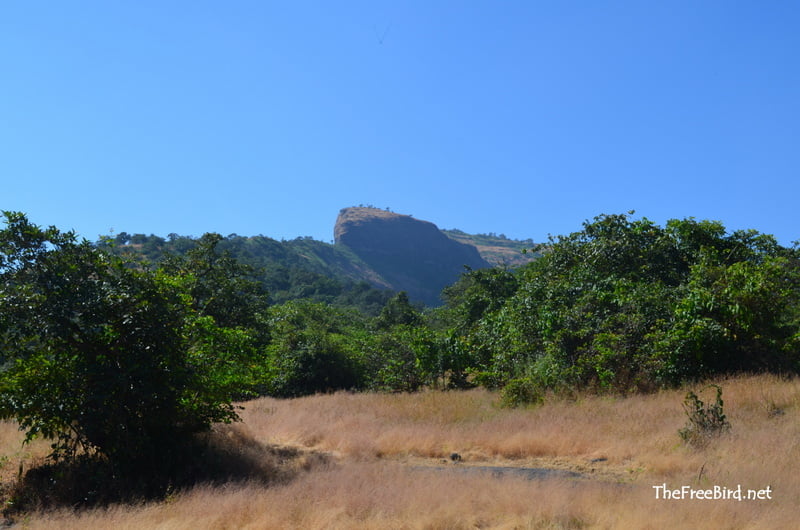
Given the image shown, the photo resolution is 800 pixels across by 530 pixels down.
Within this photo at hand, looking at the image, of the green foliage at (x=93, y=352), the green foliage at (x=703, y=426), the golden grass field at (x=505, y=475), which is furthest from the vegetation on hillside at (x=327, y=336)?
the green foliage at (x=703, y=426)

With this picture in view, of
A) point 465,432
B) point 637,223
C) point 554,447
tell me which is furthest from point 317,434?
point 637,223

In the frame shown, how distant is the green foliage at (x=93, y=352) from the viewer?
8289 mm

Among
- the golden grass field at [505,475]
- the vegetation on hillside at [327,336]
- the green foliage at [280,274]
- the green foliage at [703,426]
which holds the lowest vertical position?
the golden grass field at [505,475]

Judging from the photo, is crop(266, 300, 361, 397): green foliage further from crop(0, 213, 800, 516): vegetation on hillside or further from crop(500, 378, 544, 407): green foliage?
crop(500, 378, 544, 407): green foliage

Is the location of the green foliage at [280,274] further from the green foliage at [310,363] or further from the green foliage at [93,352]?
the green foliage at [93,352]

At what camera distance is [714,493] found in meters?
6.35

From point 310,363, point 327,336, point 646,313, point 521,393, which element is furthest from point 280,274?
point 646,313

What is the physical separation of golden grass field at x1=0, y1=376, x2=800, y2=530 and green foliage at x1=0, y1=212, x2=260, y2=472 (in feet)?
4.11

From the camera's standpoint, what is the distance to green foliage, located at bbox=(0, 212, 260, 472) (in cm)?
829

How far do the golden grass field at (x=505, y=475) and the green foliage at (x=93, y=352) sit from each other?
1.25 metres

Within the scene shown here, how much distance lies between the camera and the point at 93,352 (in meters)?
8.62

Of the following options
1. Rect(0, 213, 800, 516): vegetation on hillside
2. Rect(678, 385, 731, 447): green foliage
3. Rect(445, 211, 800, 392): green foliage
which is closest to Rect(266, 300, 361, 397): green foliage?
Rect(0, 213, 800, 516): vegetation on hillside

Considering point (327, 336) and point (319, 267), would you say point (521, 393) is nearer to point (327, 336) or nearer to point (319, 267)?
point (327, 336)

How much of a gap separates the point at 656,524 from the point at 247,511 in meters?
4.41
